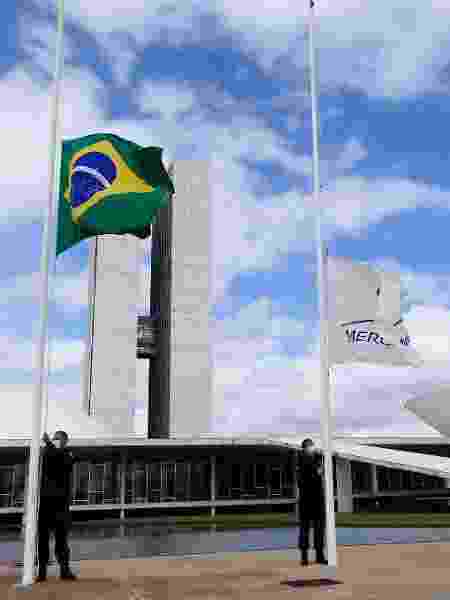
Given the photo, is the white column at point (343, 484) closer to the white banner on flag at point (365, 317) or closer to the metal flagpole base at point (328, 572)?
the white banner on flag at point (365, 317)

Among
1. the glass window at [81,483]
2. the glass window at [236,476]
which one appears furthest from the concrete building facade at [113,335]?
the glass window at [236,476]

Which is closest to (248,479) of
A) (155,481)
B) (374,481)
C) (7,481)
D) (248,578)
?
(155,481)

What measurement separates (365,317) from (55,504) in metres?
7.28

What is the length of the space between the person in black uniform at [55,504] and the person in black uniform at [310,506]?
13.1ft

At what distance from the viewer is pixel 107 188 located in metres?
13.4

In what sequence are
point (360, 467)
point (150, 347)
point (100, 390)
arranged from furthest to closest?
point (150, 347)
point (100, 390)
point (360, 467)

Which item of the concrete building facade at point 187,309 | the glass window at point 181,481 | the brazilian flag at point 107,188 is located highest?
the concrete building facade at point 187,309

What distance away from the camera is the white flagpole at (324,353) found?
12.0 metres

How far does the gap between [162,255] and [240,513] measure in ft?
117

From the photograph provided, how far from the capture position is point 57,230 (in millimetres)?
13102

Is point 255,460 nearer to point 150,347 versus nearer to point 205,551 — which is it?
point 205,551

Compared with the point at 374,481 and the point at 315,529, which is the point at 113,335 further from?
the point at 315,529

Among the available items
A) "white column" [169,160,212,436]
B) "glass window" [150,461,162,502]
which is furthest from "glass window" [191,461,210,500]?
"white column" [169,160,212,436]

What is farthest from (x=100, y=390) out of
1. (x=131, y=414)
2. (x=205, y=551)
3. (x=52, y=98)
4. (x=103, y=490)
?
(x=52, y=98)
